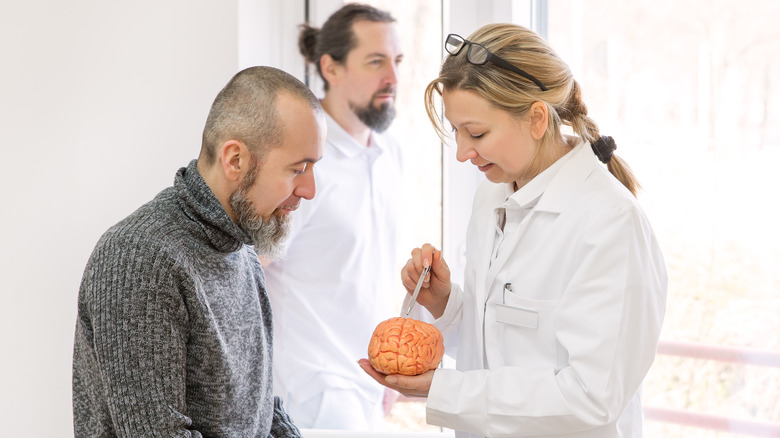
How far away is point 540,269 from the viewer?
4.76 ft

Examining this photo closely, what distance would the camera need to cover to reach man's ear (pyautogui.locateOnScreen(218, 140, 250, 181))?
4.42 feet

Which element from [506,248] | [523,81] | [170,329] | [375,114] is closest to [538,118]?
[523,81]

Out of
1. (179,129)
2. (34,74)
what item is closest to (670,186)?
(179,129)

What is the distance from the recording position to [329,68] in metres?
2.27

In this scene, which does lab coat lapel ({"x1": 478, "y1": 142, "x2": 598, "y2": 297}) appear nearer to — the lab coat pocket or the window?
the lab coat pocket

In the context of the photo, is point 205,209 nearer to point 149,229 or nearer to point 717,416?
point 149,229

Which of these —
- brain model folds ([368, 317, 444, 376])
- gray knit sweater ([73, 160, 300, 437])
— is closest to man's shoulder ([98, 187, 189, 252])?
gray knit sweater ([73, 160, 300, 437])

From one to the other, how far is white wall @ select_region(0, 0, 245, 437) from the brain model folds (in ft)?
3.19

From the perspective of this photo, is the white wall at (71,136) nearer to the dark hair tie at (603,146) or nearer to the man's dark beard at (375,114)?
the man's dark beard at (375,114)

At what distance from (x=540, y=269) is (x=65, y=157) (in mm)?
1433

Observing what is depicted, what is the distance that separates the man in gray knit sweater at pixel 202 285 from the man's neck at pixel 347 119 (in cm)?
85

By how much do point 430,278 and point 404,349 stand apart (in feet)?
1.04

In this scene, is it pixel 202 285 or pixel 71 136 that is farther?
pixel 71 136

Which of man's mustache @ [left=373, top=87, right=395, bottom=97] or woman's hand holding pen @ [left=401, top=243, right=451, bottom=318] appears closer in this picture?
woman's hand holding pen @ [left=401, top=243, right=451, bottom=318]
